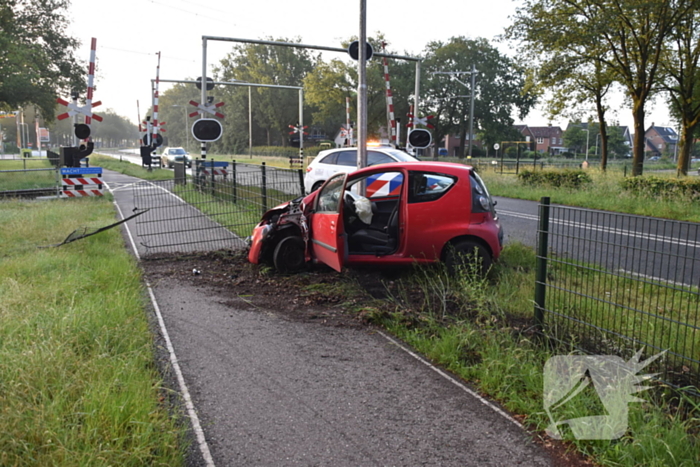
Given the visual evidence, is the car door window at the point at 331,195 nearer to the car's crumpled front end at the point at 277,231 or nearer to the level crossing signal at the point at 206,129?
the car's crumpled front end at the point at 277,231

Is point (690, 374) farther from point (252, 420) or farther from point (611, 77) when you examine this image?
point (611, 77)

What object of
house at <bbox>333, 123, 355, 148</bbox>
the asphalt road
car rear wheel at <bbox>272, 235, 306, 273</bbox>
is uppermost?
house at <bbox>333, 123, 355, 148</bbox>

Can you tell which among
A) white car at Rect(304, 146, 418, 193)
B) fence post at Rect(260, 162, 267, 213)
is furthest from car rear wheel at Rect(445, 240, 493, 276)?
white car at Rect(304, 146, 418, 193)

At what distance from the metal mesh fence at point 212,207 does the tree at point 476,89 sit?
56.9 m

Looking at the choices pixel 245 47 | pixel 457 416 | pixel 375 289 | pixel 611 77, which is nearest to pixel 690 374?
pixel 457 416

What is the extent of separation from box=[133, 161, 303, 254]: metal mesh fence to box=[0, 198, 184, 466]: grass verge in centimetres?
204

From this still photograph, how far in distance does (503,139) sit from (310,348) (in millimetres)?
67386

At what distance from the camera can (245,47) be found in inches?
3351

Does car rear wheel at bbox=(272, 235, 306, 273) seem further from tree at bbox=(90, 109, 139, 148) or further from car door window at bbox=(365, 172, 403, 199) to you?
tree at bbox=(90, 109, 139, 148)

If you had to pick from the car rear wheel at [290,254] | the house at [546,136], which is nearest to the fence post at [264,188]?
the car rear wheel at [290,254]

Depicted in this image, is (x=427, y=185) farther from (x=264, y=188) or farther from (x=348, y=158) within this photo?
(x=348, y=158)

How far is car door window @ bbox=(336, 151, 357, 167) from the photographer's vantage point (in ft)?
52.5

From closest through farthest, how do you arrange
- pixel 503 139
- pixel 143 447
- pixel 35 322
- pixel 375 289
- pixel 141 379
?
pixel 143 447
pixel 141 379
pixel 35 322
pixel 375 289
pixel 503 139

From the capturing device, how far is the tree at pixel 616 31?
2378cm
